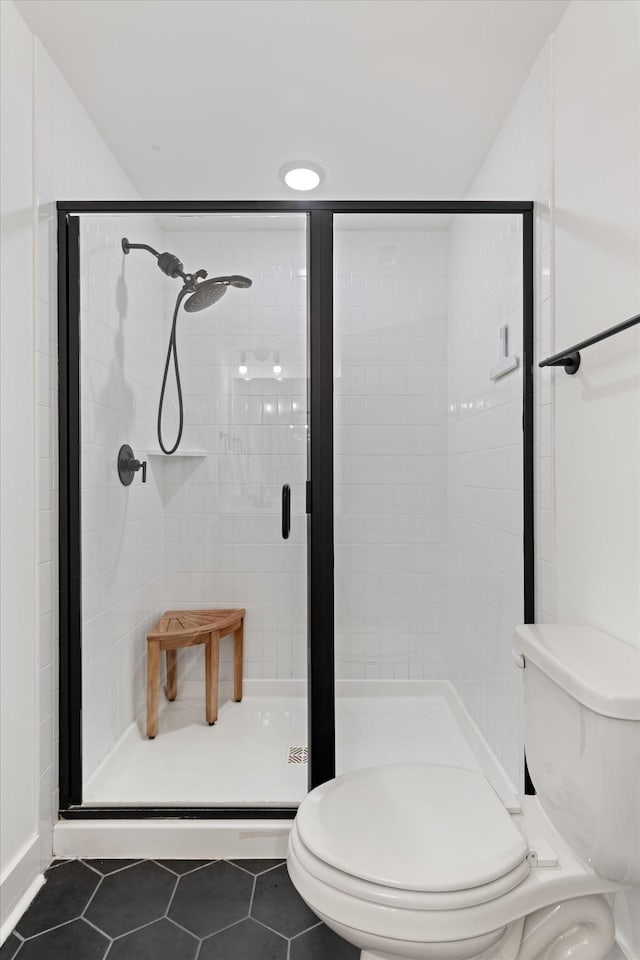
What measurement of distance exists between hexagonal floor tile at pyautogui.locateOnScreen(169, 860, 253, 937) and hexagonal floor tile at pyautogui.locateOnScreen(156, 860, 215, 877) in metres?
0.02

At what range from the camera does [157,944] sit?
52.9 inches

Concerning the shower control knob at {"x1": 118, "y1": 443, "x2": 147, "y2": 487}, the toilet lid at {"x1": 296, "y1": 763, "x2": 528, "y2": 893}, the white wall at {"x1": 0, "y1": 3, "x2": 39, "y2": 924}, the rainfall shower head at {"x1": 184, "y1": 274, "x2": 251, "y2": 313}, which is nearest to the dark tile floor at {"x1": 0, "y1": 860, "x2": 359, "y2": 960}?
the white wall at {"x1": 0, "y1": 3, "x2": 39, "y2": 924}

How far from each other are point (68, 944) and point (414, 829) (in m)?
0.92

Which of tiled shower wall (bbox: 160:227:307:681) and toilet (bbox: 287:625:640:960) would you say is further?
tiled shower wall (bbox: 160:227:307:681)

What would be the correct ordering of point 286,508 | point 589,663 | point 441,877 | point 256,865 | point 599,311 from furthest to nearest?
point 286,508, point 256,865, point 599,311, point 589,663, point 441,877

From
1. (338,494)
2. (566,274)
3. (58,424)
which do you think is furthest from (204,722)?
Result: (566,274)

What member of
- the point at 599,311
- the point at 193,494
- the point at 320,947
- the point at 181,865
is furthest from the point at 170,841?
the point at 599,311

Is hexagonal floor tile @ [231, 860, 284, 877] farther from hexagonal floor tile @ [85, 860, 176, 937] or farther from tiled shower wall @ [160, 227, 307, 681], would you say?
tiled shower wall @ [160, 227, 307, 681]

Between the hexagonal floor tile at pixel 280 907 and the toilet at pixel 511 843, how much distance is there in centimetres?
38

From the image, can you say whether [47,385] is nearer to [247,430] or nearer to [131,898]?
[247,430]

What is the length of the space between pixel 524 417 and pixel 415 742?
1.05 m

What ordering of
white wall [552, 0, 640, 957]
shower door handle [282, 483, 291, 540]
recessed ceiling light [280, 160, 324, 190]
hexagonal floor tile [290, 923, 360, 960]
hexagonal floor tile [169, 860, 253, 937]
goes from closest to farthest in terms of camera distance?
white wall [552, 0, 640, 957] → hexagonal floor tile [290, 923, 360, 960] → hexagonal floor tile [169, 860, 253, 937] → shower door handle [282, 483, 291, 540] → recessed ceiling light [280, 160, 324, 190]

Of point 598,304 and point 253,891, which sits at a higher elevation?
point 598,304

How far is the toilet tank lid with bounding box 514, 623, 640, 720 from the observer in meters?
0.98
